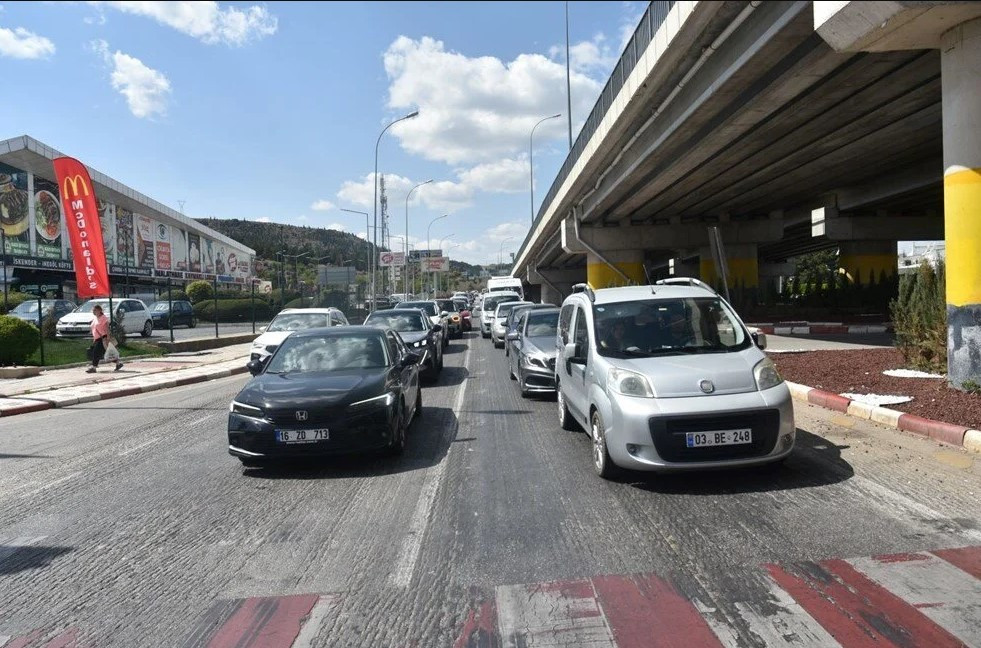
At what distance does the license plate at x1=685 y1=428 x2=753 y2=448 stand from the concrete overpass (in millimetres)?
4769

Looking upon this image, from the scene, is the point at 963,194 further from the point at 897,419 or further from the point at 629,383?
the point at 629,383

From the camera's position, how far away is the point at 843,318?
26.7 meters

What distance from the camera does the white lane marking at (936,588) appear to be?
11.3 ft

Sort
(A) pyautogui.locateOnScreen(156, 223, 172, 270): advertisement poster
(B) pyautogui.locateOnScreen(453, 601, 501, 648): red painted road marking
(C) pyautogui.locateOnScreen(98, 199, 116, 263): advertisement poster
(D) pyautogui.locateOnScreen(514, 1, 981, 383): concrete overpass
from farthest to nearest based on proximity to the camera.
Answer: (A) pyautogui.locateOnScreen(156, 223, 172, 270): advertisement poster
(C) pyautogui.locateOnScreen(98, 199, 116, 263): advertisement poster
(D) pyautogui.locateOnScreen(514, 1, 981, 383): concrete overpass
(B) pyautogui.locateOnScreen(453, 601, 501, 648): red painted road marking

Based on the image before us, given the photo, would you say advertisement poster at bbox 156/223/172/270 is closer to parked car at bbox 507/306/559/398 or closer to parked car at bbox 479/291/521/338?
parked car at bbox 479/291/521/338

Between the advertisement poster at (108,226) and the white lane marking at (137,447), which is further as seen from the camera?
the advertisement poster at (108,226)

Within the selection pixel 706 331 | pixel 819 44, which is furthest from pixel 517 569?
pixel 819 44

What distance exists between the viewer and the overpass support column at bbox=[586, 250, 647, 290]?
36406 millimetres

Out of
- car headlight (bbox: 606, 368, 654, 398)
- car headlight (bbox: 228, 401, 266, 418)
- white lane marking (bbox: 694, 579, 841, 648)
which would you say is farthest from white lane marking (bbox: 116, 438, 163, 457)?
white lane marking (bbox: 694, 579, 841, 648)

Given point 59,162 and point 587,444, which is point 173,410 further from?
point 59,162

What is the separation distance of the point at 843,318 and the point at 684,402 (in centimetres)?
2404

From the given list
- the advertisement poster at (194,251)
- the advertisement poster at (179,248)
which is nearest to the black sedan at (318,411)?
the advertisement poster at (179,248)

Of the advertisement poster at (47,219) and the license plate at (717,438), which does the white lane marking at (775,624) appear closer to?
the license plate at (717,438)

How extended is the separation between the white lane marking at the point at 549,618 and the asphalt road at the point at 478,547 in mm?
13
